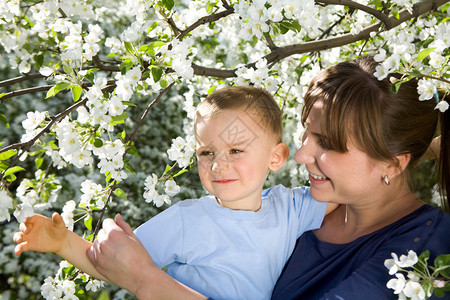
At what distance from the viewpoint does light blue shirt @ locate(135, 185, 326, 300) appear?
1.68 metres

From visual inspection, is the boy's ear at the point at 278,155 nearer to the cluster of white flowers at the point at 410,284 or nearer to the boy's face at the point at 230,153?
the boy's face at the point at 230,153

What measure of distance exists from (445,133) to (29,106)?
3.78 m

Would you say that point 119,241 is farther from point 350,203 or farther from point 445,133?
point 445,133

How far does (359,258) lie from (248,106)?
0.63 meters

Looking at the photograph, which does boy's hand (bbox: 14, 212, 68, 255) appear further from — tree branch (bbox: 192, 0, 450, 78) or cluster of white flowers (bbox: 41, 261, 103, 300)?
tree branch (bbox: 192, 0, 450, 78)

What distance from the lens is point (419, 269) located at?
136 cm

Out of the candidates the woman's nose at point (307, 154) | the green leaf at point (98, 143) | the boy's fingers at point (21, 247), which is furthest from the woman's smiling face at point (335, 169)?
the boy's fingers at point (21, 247)

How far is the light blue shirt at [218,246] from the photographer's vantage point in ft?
5.52

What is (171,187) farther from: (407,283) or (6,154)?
(407,283)

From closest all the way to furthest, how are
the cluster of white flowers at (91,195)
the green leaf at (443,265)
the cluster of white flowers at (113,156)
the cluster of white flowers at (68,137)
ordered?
the green leaf at (443,265) < the cluster of white flowers at (68,137) < the cluster of white flowers at (113,156) < the cluster of white flowers at (91,195)

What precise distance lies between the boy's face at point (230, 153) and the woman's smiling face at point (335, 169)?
160mm

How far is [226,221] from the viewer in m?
1.76

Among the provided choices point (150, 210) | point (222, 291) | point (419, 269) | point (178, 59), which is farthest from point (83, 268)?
point (150, 210)

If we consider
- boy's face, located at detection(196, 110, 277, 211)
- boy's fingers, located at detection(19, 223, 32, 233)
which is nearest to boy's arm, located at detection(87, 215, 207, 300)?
boy's fingers, located at detection(19, 223, 32, 233)
